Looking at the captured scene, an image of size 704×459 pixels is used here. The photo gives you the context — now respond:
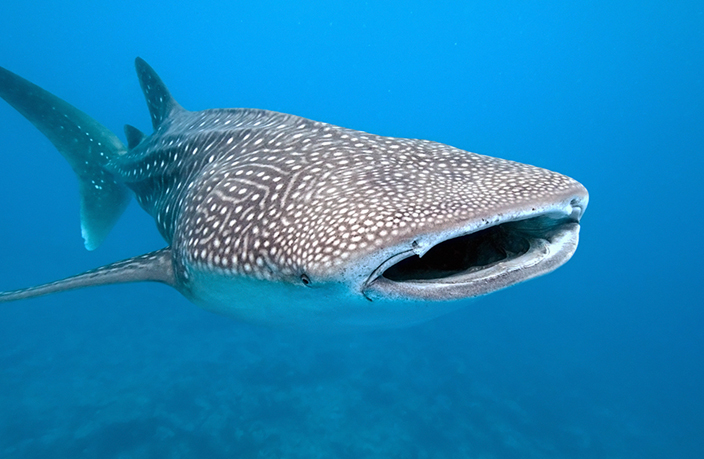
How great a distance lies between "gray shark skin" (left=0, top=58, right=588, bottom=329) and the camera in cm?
161

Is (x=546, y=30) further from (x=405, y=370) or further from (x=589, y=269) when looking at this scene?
(x=405, y=370)

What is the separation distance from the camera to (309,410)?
9328 mm

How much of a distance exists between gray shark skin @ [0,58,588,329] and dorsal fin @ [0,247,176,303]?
0.5 inches

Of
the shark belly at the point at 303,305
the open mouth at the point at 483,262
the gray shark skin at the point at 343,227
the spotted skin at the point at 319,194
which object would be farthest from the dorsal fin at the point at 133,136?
the open mouth at the point at 483,262

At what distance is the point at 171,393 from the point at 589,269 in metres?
40.5

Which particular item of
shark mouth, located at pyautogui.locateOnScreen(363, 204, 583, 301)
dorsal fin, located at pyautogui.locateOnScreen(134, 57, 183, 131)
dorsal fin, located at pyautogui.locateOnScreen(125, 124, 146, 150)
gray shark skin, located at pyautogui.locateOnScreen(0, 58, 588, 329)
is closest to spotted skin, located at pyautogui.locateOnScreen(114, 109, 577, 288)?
gray shark skin, located at pyautogui.locateOnScreen(0, 58, 588, 329)

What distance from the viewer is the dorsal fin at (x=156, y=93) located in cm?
589

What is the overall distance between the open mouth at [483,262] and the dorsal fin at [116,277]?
6.89 ft

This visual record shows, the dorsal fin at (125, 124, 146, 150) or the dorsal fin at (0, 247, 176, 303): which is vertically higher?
the dorsal fin at (125, 124, 146, 150)

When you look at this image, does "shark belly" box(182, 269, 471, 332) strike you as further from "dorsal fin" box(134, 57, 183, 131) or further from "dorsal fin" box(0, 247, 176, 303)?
"dorsal fin" box(134, 57, 183, 131)

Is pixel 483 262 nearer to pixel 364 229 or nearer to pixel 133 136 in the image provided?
pixel 364 229

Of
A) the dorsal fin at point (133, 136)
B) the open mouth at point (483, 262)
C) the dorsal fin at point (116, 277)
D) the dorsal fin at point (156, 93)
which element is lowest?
the dorsal fin at point (116, 277)

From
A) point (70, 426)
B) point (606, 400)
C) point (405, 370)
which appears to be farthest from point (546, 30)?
point (70, 426)

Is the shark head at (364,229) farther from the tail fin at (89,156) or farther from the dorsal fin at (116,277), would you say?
the tail fin at (89,156)
